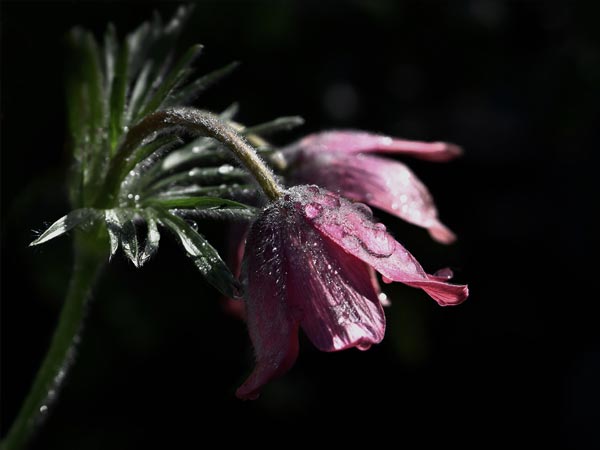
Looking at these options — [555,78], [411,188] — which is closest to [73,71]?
[411,188]

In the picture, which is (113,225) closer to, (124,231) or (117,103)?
(124,231)

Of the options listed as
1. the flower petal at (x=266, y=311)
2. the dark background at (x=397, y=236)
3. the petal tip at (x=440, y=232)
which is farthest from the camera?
the dark background at (x=397, y=236)

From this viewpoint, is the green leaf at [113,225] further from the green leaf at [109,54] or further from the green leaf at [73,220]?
the green leaf at [109,54]

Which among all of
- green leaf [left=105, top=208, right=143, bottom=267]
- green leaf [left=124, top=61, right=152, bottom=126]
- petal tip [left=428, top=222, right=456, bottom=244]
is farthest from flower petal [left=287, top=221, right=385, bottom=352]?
green leaf [left=124, top=61, right=152, bottom=126]

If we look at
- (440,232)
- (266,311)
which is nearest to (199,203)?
(266,311)

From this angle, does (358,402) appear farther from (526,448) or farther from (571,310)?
(571,310)

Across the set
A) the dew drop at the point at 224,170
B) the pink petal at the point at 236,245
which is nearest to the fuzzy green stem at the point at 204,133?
the dew drop at the point at 224,170
